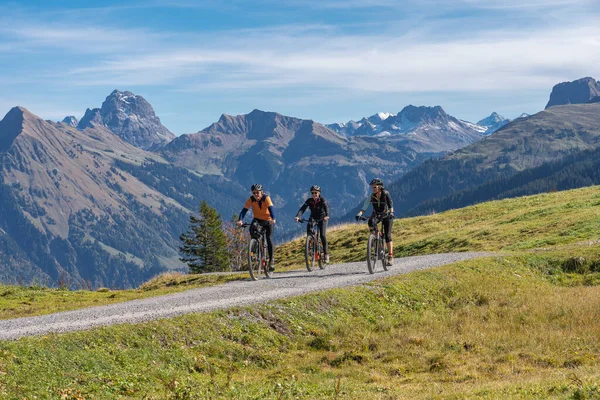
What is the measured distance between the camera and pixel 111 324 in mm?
14844

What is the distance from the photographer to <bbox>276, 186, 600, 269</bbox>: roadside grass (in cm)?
3341

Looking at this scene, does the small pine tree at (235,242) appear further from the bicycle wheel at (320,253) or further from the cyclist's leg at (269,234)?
the cyclist's leg at (269,234)

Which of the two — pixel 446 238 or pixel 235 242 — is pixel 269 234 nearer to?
pixel 446 238

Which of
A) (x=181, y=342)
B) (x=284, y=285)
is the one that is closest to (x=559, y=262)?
(x=284, y=285)

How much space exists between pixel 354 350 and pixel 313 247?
11.2 m

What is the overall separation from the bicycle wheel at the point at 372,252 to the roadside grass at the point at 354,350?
197cm

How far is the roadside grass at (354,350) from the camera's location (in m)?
11.5

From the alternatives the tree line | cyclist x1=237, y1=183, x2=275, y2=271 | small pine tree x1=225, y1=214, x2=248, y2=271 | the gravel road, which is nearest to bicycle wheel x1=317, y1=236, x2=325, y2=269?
the gravel road

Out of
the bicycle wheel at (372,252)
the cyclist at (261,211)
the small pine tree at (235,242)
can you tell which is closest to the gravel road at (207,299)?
the bicycle wheel at (372,252)

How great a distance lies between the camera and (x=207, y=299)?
1923 cm

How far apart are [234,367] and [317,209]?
39.0ft

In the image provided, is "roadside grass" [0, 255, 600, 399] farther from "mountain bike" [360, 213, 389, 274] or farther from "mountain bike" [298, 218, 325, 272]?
"mountain bike" [298, 218, 325, 272]

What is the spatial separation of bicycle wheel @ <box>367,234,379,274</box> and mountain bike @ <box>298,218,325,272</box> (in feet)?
7.83

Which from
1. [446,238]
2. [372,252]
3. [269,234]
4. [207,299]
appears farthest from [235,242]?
[207,299]
